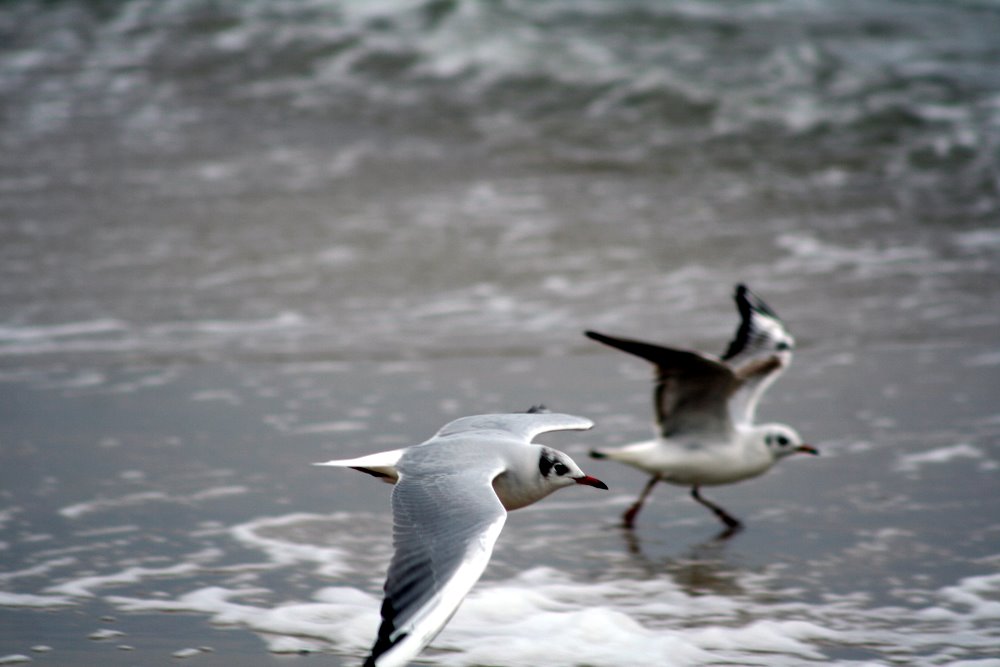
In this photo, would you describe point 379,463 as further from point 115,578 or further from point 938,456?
point 938,456

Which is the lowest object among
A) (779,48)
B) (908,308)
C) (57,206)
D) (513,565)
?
(513,565)

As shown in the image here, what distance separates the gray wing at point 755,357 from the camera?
4.47 meters

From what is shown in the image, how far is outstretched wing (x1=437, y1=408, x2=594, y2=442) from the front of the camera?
354cm

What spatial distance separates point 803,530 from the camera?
13.3 ft

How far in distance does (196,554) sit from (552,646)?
1212 millimetres

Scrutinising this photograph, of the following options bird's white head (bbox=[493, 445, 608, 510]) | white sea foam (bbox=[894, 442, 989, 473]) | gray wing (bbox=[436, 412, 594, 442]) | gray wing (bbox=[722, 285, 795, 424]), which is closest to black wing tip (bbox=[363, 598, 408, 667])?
bird's white head (bbox=[493, 445, 608, 510])

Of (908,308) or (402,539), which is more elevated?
(908,308)

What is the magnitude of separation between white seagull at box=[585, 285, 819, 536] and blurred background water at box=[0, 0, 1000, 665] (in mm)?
164

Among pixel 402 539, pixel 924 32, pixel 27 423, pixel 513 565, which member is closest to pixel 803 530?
pixel 513 565

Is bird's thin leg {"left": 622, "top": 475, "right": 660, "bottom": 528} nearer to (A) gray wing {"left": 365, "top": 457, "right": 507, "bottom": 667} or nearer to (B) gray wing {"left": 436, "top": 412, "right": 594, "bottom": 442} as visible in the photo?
(B) gray wing {"left": 436, "top": 412, "right": 594, "bottom": 442}

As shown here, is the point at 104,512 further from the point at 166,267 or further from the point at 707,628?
the point at 166,267

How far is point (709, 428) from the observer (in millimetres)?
4316

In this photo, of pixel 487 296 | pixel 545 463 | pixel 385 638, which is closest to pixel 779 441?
pixel 545 463

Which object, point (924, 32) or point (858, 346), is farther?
point (924, 32)
